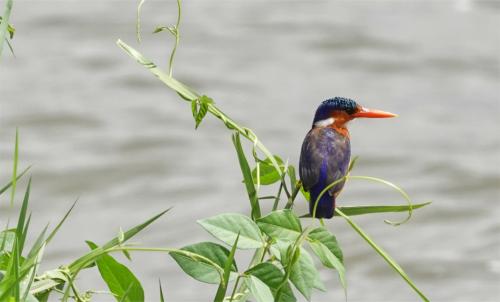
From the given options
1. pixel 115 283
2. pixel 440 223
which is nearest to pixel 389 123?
pixel 440 223

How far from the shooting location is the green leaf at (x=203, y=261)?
154 cm

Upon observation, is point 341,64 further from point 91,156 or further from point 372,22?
point 91,156

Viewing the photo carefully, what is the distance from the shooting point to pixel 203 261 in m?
1.55

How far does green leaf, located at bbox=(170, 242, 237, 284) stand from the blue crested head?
0.59m

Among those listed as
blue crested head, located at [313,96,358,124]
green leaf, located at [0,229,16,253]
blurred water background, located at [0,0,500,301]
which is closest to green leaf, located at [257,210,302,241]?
green leaf, located at [0,229,16,253]

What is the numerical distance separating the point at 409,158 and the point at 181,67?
180 cm

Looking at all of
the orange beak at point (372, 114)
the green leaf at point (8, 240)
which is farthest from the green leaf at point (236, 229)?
the orange beak at point (372, 114)

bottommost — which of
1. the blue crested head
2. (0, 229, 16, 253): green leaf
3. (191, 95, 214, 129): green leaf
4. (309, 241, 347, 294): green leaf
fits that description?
(0, 229, 16, 253): green leaf

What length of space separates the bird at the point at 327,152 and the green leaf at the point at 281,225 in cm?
15

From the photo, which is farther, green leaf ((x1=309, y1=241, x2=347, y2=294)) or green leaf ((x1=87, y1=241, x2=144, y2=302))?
green leaf ((x1=87, y1=241, x2=144, y2=302))

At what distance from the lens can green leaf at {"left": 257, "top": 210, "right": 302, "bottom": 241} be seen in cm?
152

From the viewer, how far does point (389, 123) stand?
756cm

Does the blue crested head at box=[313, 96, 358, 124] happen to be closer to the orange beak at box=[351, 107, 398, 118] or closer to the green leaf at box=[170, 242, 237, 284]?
the orange beak at box=[351, 107, 398, 118]

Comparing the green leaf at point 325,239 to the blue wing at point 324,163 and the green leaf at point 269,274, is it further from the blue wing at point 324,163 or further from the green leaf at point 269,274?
the blue wing at point 324,163
